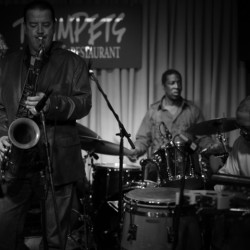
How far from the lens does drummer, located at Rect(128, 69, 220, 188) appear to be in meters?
5.09

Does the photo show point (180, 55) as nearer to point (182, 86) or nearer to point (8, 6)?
point (182, 86)

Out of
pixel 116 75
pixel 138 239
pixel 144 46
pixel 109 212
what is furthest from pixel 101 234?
pixel 144 46

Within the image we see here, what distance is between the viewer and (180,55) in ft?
17.7

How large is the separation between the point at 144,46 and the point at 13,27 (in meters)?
1.70

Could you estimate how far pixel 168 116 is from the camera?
17.0 ft

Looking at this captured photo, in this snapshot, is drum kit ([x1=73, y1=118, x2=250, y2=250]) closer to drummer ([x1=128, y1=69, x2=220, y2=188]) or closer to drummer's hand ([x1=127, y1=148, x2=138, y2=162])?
drummer's hand ([x1=127, y1=148, x2=138, y2=162])

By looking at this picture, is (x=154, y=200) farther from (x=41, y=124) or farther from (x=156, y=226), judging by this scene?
(x=41, y=124)

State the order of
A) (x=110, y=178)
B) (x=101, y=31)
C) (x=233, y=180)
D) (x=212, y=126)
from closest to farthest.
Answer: (x=233, y=180) < (x=212, y=126) < (x=110, y=178) < (x=101, y=31)

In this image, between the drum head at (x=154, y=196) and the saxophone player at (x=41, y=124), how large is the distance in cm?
53

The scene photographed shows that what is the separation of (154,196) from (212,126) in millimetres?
1435

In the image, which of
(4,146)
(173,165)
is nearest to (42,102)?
(4,146)

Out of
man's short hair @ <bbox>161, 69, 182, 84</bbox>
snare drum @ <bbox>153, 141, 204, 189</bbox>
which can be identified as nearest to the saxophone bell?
snare drum @ <bbox>153, 141, 204, 189</bbox>

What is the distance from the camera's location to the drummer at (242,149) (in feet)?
9.09

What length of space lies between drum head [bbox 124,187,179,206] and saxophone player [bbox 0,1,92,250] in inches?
20.7
